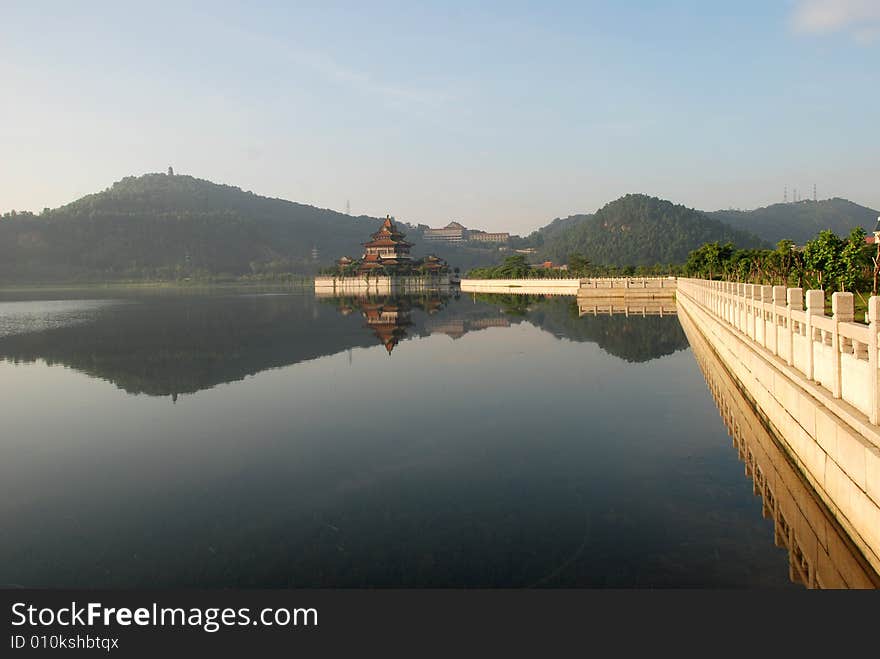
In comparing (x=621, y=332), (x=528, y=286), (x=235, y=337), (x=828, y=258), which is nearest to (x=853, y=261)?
(x=828, y=258)

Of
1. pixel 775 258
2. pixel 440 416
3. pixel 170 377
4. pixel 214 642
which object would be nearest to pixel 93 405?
pixel 170 377

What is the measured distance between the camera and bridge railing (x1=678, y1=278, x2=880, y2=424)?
25.3 ft

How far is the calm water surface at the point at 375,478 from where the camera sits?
781 centimetres

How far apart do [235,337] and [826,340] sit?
2976 centimetres

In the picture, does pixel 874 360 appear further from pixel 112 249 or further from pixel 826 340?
pixel 112 249

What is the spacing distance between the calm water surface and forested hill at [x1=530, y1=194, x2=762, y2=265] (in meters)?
157

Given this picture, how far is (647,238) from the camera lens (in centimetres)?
18125

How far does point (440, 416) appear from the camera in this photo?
52.3 feet

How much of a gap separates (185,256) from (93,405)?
592 feet

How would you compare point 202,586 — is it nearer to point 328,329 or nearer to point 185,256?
point 328,329

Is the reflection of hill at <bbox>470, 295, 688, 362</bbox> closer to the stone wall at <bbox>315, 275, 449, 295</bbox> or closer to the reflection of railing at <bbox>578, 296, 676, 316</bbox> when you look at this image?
the reflection of railing at <bbox>578, 296, 676, 316</bbox>

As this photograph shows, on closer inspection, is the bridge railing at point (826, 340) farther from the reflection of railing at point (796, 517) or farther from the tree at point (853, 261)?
the tree at point (853, 261)

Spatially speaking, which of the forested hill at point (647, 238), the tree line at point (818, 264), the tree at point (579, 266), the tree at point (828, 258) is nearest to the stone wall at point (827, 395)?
the tree line at point (818, 264)

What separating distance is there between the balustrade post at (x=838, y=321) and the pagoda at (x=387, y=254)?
337ft
